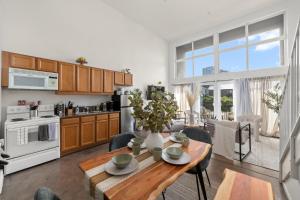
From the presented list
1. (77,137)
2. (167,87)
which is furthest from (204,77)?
(77,137)

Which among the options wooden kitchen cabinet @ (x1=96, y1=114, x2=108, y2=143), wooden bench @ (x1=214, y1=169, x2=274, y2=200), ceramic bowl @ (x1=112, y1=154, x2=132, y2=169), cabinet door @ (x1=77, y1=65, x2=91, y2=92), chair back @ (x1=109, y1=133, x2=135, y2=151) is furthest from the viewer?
wooden kitchen cabinet @ (x1=96, y1=114, x2=108, y2=143)

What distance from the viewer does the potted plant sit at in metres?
1.46

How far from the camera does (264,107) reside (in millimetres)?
4695

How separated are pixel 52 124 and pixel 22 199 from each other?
1.36 m

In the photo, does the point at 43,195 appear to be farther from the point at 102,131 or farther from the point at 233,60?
the point at 233,60

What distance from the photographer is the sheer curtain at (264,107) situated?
4578 mm

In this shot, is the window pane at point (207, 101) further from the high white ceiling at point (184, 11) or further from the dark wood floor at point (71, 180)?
the dark wood floor at point (71, 180)

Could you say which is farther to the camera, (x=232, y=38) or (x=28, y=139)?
(x=232, y=38)

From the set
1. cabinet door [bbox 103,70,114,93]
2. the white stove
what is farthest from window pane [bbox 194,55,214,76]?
the white stove

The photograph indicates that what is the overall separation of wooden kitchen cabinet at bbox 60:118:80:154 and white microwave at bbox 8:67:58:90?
862mm

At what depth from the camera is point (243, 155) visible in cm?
322

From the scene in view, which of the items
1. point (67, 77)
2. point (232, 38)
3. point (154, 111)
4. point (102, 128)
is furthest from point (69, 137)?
point (232, 38)

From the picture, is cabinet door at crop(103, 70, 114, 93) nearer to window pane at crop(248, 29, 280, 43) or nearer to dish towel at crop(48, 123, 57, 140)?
dish towel at crop(48, 123, 57, 140)

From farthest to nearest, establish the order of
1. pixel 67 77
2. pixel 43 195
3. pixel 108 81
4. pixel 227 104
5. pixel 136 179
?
pixel 227 104 < pixel 108 81 < pixel 67 77 < pixel 136 179 < pixel 43 195
